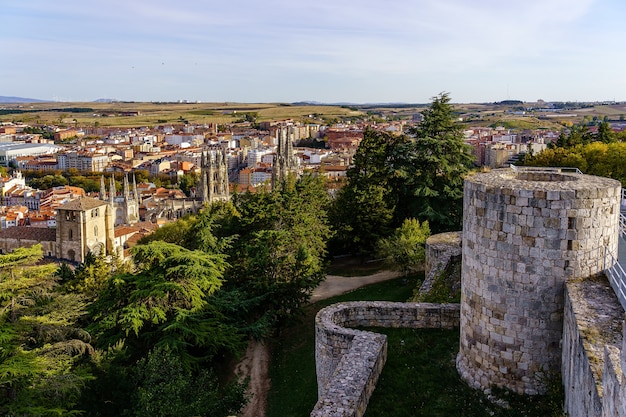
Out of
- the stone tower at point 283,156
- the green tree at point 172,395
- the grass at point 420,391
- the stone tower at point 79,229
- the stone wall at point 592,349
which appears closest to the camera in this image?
the stone wall at point 592,349

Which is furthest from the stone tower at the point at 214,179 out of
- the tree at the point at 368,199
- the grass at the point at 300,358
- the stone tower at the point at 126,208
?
the grass at the point at 300,358

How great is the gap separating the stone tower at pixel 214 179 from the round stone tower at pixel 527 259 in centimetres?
5932

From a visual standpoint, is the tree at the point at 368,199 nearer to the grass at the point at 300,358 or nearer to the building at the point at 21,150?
the grass at the point at 300,358

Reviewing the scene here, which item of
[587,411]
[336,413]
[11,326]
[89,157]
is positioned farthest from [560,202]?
[89,157]

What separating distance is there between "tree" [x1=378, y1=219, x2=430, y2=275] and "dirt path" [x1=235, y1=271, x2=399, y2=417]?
1.46 metres

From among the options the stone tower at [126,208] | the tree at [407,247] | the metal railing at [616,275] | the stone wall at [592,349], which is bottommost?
the stone tower at [126,208]

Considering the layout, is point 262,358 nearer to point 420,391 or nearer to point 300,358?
point 300,358

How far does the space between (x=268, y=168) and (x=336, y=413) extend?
92.7m

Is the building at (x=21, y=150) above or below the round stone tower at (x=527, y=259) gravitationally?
below

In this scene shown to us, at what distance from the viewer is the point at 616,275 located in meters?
7.61

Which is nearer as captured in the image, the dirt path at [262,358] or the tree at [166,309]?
the dirt path at [262,358]

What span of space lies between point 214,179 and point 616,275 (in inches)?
2483

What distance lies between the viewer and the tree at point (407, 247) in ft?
68.2

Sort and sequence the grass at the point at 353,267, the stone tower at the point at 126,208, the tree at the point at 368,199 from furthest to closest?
the stone tower at the point at 126,208
the grass at the point at 353,267
the tree at the point at 368,199
